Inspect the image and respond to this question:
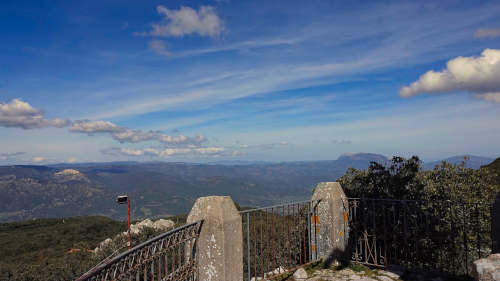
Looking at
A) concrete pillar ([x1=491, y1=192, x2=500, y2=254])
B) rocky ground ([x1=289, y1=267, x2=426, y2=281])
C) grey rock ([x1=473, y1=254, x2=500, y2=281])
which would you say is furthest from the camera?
rocky ground ([x1=289, y1=267, x2=426, y2=281])

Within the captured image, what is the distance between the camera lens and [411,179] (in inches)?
422

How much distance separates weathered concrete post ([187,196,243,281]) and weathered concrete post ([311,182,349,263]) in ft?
11.0

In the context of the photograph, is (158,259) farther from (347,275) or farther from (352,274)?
(352,274)

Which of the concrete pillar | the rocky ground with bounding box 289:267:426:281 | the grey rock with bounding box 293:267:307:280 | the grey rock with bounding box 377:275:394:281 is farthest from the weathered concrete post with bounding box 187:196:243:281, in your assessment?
the concrete pillar

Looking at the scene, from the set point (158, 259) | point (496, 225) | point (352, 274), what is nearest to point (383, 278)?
point (352, 274)

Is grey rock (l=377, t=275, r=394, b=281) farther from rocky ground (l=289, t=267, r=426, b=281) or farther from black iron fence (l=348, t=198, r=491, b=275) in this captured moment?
black iron fence (l=348, t=198, r=491, b=275)

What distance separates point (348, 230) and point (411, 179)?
411cm

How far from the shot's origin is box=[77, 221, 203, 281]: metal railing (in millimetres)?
2947

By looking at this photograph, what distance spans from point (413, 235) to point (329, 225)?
3.15m

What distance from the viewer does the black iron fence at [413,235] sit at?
8.14 meters

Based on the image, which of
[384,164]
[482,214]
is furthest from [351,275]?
[482,214]

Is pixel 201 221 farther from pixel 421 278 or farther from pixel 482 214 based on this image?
pixel 482 214

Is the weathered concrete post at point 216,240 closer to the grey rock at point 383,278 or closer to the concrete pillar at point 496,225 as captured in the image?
the grey rock at point 383,278

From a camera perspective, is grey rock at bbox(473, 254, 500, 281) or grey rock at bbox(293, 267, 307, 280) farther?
grey rock at bbox(293, 267, 307, 280)
